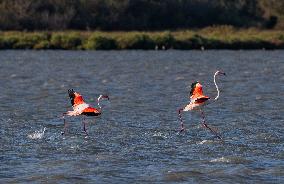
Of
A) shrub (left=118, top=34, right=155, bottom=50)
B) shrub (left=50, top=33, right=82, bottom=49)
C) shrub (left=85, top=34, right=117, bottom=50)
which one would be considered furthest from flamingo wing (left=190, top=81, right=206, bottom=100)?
shrub (left=50, top=33, right=82, bottom=49)

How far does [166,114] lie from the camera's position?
1143 inches

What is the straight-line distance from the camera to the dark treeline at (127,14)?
9988 centimetres

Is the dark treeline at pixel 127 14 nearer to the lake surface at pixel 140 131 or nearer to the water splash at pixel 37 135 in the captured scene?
the lake surface at pixel 140 131

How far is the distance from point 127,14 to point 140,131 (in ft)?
270

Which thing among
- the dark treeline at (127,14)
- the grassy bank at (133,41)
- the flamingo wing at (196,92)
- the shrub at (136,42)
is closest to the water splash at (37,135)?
the flamingo wing at (196,92)

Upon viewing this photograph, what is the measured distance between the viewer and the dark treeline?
99.9 m

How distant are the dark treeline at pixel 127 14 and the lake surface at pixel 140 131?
1978 inches

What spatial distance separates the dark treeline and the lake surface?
5025 cm

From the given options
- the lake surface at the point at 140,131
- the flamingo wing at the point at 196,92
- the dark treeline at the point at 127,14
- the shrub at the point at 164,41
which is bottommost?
the lake surface at the point at 140,131

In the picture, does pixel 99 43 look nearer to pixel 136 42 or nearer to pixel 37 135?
pixel 136 42

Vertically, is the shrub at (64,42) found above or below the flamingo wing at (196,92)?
below

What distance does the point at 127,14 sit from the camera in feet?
348

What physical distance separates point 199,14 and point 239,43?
76.4 ft

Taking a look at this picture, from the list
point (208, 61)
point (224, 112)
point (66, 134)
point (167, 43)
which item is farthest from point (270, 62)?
point (66, 134)
